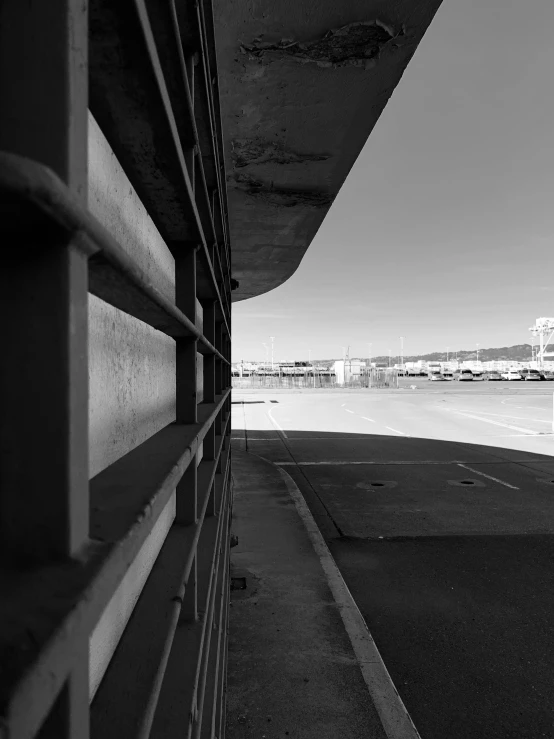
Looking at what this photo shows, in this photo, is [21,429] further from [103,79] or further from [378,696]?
[378,696]

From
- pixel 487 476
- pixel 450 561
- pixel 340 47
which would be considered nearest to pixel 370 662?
pixel 450 561

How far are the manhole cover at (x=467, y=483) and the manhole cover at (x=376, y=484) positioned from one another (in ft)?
4.05

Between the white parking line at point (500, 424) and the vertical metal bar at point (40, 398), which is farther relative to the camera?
the white parking line at point (500, 424)

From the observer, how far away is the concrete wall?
1.09m

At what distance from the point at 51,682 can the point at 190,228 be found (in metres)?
1.22

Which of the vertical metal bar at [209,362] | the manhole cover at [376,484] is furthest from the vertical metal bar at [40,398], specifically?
the manhole cover at [376,484]

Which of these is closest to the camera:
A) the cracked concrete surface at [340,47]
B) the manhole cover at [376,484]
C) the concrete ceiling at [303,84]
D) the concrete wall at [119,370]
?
the concrete wall at [119,370]

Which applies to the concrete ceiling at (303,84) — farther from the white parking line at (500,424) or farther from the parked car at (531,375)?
the parked car at (531,375)

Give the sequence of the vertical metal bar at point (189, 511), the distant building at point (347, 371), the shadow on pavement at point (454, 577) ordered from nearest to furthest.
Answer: the vertical metal bar at point (189, 511) < the shadow on pavement at point (454, 577) < the distant building at point (347, 371)

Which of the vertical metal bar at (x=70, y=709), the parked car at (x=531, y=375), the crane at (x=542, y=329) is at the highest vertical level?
the crane at (x=542, y=329)

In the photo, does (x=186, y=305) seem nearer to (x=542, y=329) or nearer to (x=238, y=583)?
(x=238, y=583)

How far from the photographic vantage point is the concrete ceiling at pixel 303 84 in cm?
239

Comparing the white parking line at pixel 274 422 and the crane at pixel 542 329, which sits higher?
the crane at pixel 542 329

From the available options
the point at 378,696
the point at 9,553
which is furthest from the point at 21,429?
the point at 378,696
